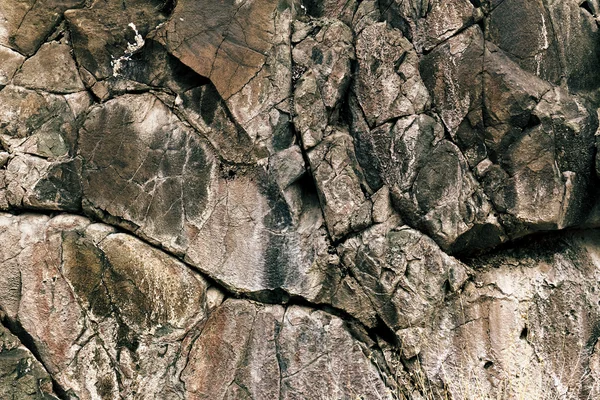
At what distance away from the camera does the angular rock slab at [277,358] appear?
5.71 m

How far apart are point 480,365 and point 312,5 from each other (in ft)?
11.5

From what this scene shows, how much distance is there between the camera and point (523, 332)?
564 cm

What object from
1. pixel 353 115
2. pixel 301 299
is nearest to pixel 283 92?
pixel 353 115

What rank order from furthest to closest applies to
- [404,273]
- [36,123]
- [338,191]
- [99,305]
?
[36,123]
[99,305]
[338,191]
[404,273]

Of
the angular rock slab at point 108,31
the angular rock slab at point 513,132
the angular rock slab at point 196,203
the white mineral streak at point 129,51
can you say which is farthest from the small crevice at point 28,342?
the angular rock slab at point 513,132

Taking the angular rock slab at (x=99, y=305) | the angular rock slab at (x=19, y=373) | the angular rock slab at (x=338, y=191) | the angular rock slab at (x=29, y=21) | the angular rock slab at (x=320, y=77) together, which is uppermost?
the angular rock slab at (x=320, y=77)

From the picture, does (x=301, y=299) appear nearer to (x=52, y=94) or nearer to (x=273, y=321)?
(x=273, y=321)

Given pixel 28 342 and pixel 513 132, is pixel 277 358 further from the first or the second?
pixel 513 132

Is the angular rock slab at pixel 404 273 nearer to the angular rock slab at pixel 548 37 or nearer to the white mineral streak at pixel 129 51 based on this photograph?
the angular rock slab at pixel 548 37

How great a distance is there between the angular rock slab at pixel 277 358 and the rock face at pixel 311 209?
2 cm

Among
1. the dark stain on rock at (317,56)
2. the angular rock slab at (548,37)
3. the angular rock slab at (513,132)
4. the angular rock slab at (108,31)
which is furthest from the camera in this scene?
the angular rock slab at (108,31)

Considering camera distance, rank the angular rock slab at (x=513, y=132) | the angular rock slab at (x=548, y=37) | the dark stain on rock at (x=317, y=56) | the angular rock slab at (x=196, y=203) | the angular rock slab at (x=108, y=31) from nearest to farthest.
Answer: the angular rock slab at (x=513, y=132) < the angular rock slab at (x=548, y=37) < the angular rock slab at (x=196, y=203) < the dark stain on rock at (x=317, y=56) < the angular rock slab at (x=108, y=31)

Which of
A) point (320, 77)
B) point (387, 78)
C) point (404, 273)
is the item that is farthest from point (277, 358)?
point (387, 78)

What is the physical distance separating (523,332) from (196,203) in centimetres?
294
